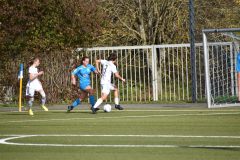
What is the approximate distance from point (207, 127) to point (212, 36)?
18.7 meters

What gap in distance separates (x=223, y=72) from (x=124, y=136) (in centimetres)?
1285

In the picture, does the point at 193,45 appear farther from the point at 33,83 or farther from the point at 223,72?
the point at 33,83

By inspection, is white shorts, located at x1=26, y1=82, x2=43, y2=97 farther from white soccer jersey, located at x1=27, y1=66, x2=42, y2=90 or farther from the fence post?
the fence post

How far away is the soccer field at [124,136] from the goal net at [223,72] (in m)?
3.29

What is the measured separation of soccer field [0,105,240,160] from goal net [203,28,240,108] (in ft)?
10.8

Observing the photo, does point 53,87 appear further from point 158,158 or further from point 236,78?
point 158,158

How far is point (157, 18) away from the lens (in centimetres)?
3603

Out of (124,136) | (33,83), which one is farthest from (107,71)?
(124,136)

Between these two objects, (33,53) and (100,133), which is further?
(33,53)

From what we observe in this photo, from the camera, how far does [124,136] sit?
1474cm

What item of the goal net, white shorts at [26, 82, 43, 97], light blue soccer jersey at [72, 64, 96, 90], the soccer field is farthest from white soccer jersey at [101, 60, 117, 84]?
the soccer field

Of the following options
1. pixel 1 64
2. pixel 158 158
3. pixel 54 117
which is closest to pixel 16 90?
pixel 1 64

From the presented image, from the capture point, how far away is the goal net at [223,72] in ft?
81.1

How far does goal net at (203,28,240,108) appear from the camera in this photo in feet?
81.1
